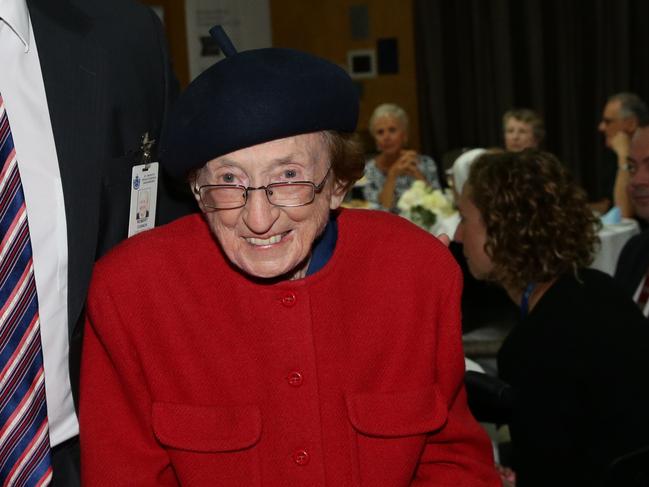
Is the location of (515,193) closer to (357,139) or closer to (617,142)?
(357,139)

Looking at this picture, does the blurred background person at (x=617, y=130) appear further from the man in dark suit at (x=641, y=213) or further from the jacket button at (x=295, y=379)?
the jacket button at (x=295, y=379)

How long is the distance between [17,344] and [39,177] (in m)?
0.26

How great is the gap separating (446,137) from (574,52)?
1472 mm

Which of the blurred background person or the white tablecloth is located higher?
the blurred background person

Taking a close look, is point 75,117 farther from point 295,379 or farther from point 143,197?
point 295,379

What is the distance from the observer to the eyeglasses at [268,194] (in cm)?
135

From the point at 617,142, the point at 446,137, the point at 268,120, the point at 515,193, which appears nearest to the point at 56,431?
the point at 268,120

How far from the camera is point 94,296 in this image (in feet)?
4.61

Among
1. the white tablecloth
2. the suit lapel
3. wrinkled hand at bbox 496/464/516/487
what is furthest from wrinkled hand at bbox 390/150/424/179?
the suit lapel

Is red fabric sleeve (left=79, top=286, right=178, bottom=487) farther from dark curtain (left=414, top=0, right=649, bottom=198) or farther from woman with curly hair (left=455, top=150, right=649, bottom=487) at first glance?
dark curtain (left=414, top=0, right=649, bottom=198)

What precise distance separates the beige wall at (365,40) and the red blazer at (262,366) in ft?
27.4

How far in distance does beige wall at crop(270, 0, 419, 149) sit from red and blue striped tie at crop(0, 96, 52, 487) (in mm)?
8443

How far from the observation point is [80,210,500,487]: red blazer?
1405 mm

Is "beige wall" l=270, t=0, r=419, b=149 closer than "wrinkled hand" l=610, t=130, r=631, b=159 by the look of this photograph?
No
